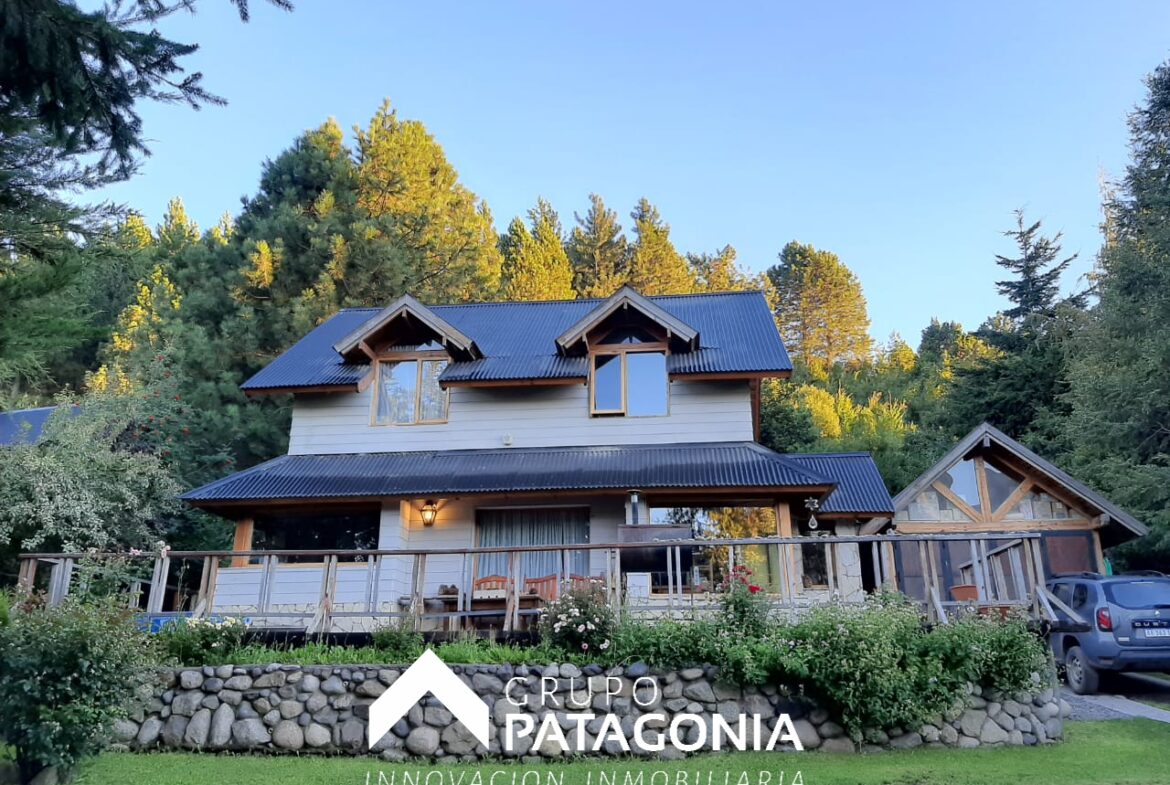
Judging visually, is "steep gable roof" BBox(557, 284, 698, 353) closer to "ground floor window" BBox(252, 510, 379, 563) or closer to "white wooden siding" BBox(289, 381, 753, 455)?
"white wooden siding" BBox(289, 381, 753, 455)

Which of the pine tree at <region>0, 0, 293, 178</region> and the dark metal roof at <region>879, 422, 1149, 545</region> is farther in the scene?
the dark metal roof at <region>879, 422, 1149, 545</region>

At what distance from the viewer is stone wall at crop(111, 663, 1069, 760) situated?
923 cm

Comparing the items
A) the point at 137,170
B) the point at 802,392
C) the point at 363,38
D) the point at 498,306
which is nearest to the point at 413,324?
the point at 498,306

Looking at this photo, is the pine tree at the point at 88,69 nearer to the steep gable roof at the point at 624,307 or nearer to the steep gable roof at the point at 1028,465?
the steep gable roof at the point at 624,307

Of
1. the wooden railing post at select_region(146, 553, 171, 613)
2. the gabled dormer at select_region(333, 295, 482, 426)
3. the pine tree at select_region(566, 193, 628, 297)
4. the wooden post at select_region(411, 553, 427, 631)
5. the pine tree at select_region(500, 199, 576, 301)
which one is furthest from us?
the pine tree at select_region(566, 193, 628, 297)

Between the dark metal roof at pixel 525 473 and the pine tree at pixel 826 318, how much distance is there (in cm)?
3146

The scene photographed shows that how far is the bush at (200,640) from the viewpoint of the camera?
1026 centimetres

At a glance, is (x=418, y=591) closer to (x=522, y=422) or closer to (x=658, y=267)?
(x=522, y=422)

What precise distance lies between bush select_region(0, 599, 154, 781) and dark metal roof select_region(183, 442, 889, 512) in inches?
264

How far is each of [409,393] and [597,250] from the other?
87.9 feet

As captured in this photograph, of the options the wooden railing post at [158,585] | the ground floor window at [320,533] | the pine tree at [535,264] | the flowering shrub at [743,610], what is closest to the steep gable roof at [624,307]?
the ground floor window at [320,533]

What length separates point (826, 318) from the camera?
47.8 metres

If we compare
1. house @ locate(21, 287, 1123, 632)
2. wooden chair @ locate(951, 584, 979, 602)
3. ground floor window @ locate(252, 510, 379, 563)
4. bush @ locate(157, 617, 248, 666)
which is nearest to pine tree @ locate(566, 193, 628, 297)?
house @ locate(21, 287, 1123, 632)

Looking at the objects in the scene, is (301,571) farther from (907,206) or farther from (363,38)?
(907,206)
